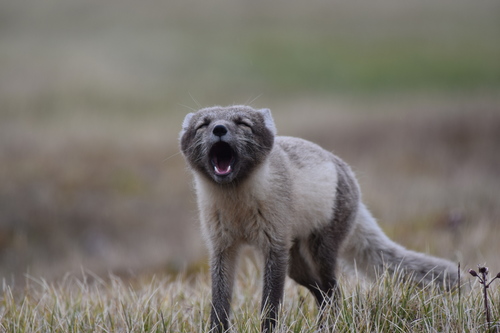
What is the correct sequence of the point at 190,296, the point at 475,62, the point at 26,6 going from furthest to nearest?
the point at 26,6
the point at 475,62
the point at 190,296

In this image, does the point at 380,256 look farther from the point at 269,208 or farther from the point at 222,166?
the point at 222,166

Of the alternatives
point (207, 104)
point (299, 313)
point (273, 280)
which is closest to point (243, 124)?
point (273, 280)

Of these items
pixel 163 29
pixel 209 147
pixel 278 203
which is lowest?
pixel 278 203

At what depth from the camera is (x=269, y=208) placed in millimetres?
4988

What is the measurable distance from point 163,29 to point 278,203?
2203cm

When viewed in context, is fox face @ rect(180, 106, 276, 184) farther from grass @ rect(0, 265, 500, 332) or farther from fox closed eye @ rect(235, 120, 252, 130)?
grass @ rect(0, 265, 500, 332)

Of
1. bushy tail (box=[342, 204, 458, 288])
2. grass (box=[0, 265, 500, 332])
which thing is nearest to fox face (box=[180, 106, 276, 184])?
grass (box=[0, 265, 500, 332])

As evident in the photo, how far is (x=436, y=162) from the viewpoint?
16281mm

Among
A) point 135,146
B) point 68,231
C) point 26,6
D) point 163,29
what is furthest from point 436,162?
point 26,6

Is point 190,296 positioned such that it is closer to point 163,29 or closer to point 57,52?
point 57,52

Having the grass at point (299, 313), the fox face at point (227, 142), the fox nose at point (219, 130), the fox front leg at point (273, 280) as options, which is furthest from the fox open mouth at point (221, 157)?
the grass at point (299, 313)

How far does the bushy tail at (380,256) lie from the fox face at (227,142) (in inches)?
55.7

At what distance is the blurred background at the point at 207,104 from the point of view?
40.3ft

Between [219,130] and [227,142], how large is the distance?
0.11 metres
